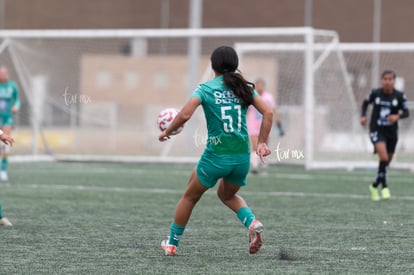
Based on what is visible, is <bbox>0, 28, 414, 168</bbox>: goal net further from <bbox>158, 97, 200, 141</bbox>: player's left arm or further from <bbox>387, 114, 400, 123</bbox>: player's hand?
<bbox>158, 97, 200, 141</bbox>: player's left arm

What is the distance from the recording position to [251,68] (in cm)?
2402

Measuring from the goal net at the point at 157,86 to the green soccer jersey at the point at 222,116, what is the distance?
542 inches

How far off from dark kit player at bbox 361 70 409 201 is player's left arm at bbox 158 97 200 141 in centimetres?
687

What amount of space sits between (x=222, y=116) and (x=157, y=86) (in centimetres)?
1620

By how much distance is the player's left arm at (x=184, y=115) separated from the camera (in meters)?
8.17

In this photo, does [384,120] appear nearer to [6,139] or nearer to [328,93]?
[6,139]

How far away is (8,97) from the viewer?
19391 millimetres

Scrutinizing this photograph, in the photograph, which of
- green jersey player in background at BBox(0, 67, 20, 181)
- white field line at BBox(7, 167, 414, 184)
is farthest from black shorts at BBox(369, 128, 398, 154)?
green jersey player in background at BBox(0, 67, 20, 181)

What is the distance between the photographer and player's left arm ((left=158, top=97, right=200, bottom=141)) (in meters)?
8.17

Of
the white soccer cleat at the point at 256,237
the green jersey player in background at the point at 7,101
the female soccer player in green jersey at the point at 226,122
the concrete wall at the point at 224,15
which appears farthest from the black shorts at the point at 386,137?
the concrete wall at the point at 224,15


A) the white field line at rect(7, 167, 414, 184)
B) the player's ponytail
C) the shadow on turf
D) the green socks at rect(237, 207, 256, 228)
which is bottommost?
the white field line at rect(7, 167, 414, 184)

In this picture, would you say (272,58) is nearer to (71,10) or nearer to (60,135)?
(60,135)

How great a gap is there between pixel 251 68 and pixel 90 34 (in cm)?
409

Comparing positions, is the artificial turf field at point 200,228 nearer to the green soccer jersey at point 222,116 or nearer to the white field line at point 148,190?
the white field line at point 148,190
